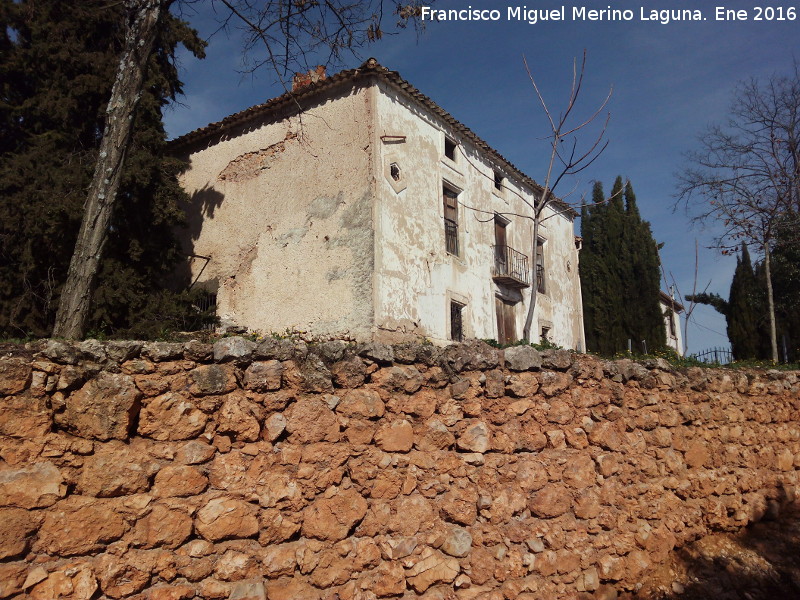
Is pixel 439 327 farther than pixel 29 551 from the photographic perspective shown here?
Yes

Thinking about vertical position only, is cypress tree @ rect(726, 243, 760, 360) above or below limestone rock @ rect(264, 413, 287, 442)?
above

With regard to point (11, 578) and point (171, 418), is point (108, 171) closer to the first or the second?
point (171, 418)

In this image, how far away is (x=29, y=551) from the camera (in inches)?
116

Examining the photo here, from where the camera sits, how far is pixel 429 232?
44.8ft

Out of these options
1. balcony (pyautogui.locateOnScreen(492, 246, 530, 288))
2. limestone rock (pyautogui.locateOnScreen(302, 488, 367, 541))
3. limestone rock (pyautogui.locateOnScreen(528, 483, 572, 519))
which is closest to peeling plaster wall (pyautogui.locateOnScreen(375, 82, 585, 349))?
balcony (pyautogui.locateOnScreen(492, 246, 530, 288))

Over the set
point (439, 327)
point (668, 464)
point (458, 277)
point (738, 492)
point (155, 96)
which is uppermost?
point (155, 96)

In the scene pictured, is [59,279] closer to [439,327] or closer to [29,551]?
[439,327]

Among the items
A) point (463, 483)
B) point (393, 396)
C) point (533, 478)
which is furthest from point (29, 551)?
point (533, 478)

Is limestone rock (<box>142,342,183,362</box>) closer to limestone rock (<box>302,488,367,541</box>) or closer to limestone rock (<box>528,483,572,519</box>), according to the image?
limestone rock (<box>302,488,367,541</box>)

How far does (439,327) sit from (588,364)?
323 inches

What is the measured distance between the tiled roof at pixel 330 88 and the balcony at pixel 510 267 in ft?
8.57

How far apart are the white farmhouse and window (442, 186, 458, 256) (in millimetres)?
34

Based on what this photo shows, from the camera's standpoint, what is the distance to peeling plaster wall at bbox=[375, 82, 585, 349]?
1237 cm

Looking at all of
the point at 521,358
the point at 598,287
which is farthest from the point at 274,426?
the point at 598,287
